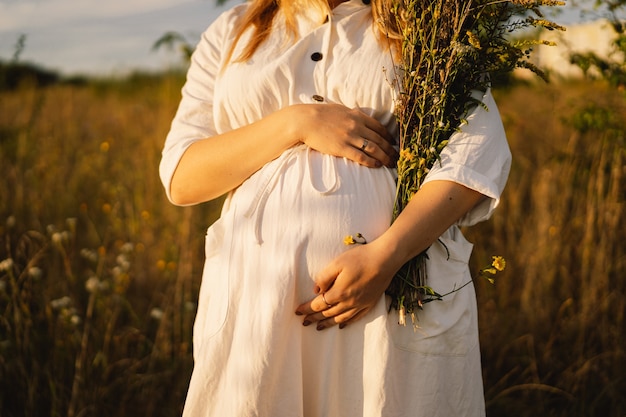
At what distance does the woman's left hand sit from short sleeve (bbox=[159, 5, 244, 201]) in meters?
0.61

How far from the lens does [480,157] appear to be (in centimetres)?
145

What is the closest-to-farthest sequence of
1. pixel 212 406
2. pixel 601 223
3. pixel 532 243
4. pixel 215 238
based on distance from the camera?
1. pixel 212 406
2. pixel 215 238
3. pixel 601 223
4. pixel 532 243

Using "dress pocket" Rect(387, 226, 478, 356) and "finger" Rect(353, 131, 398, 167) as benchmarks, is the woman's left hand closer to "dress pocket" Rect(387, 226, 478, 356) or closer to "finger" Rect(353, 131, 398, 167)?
"dress pocket" Rect(387, 226, 478, 356)

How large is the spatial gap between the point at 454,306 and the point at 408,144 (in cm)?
47

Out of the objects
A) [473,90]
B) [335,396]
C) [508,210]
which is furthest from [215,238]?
[508,210]

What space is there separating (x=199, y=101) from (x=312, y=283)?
2.29 feet

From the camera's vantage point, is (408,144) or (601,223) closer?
(408,144)

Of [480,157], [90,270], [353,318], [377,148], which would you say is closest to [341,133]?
[377,148]

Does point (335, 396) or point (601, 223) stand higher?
point (601, 223)

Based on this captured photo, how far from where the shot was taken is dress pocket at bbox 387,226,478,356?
1.49m

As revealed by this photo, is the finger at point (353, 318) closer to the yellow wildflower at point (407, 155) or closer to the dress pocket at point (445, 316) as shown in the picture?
the dress pocket at point (445, 316)

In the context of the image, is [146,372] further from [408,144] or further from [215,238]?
[408,144]

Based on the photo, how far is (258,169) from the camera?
1.65m

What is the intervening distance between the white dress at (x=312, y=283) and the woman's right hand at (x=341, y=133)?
4cm
